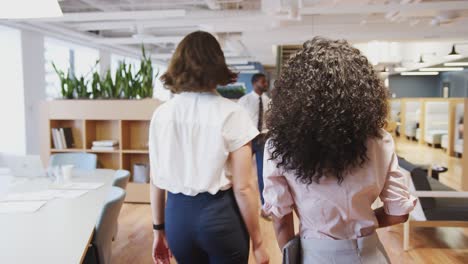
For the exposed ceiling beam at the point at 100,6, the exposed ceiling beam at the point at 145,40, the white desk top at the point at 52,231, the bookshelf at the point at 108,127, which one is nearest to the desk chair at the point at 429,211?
the white desk top at the point at 52,231

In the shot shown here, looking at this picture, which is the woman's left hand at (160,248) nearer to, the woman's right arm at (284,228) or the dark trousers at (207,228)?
the dark trousers at (207,228)

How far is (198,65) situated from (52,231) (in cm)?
100

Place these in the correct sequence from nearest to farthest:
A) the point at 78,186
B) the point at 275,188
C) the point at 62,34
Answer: the point at 275,188 < the point at 78,186 < the point at 62,34

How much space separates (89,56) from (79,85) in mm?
4820

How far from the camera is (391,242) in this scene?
387cm

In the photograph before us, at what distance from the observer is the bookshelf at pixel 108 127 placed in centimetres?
507

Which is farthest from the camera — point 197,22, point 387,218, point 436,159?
point 436,159

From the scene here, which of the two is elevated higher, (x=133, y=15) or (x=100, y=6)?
(x=100, y=6)

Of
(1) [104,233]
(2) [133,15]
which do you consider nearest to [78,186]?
(1) [104,233]

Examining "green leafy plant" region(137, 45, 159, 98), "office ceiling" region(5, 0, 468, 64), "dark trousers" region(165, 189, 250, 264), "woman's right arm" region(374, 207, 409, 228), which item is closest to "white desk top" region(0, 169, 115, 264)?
"dark trousers" region(165, 189, 250, 264)

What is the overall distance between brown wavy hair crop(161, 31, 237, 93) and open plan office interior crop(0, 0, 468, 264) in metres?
0.07

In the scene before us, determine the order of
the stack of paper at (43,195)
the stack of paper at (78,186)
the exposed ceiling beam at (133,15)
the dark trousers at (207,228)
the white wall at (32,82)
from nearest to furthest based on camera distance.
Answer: the dark trousers at (207,228) → the stack of paper at (43,195) → the stack of paper at (78,186) → the exposed ceiling beam at (133,15) → the white wall at (32,82)

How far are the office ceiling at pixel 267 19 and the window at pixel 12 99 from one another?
17.9 inches

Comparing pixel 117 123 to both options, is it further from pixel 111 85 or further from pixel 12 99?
pixel 12 99
